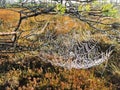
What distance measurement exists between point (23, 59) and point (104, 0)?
8.98 meters

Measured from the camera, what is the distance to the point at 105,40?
14.3 m

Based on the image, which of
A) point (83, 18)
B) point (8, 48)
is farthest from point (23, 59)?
point (83, 18)

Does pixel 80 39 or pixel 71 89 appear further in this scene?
pixel 80 39

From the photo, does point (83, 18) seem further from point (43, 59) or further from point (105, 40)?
point (105, 40)

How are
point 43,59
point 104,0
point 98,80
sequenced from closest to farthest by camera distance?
point 104,0 → point 98,80 → point 43,59

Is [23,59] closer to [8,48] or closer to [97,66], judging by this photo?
[97,66]

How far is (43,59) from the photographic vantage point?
12008 mm

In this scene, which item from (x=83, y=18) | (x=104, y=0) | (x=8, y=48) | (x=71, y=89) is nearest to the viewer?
(x=83, y=18)

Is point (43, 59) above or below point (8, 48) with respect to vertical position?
below

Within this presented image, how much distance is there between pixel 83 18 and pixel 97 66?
352 inches

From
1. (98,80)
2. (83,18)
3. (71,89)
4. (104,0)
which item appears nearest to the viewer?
(83,18)

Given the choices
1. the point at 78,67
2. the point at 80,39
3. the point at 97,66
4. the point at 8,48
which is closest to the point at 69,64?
the point at 78,67

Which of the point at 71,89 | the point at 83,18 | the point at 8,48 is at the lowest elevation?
the point at 71,89

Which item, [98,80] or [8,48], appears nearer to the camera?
[8,48]
